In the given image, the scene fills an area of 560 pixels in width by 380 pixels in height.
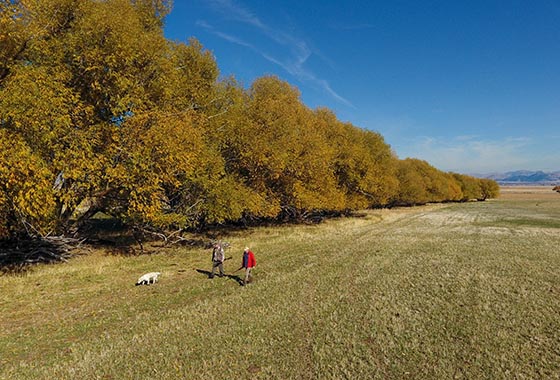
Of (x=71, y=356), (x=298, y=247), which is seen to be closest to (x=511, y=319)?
(x=71, y=356)

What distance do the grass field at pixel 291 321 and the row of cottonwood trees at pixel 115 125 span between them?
5.55 metres

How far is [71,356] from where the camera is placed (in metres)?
10.1

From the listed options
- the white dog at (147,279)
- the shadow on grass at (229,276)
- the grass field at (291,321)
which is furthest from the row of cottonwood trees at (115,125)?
the grass field at (291,321)

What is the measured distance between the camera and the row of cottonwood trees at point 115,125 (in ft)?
57.3

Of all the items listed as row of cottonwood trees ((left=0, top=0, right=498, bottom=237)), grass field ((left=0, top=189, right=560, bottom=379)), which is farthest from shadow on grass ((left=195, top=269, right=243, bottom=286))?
row of cottonwood trees ((left=0, top=0, right=498, bottom=237))

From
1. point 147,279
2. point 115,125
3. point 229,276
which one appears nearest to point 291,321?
point 229,276

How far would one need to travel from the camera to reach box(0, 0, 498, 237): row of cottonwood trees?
17.5 m

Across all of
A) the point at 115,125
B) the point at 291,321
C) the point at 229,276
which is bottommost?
the point at 291,321

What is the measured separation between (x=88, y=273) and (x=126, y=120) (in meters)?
10.5

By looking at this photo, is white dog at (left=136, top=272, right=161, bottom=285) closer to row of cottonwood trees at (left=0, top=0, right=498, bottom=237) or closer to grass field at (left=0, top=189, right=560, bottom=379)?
grass field at (left=0, top=189, right=560, bottom=379)

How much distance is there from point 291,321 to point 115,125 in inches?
731

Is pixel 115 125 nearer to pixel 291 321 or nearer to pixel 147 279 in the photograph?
pixel 147 279

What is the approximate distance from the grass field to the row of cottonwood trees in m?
5.55

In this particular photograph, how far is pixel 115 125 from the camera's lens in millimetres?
22516
